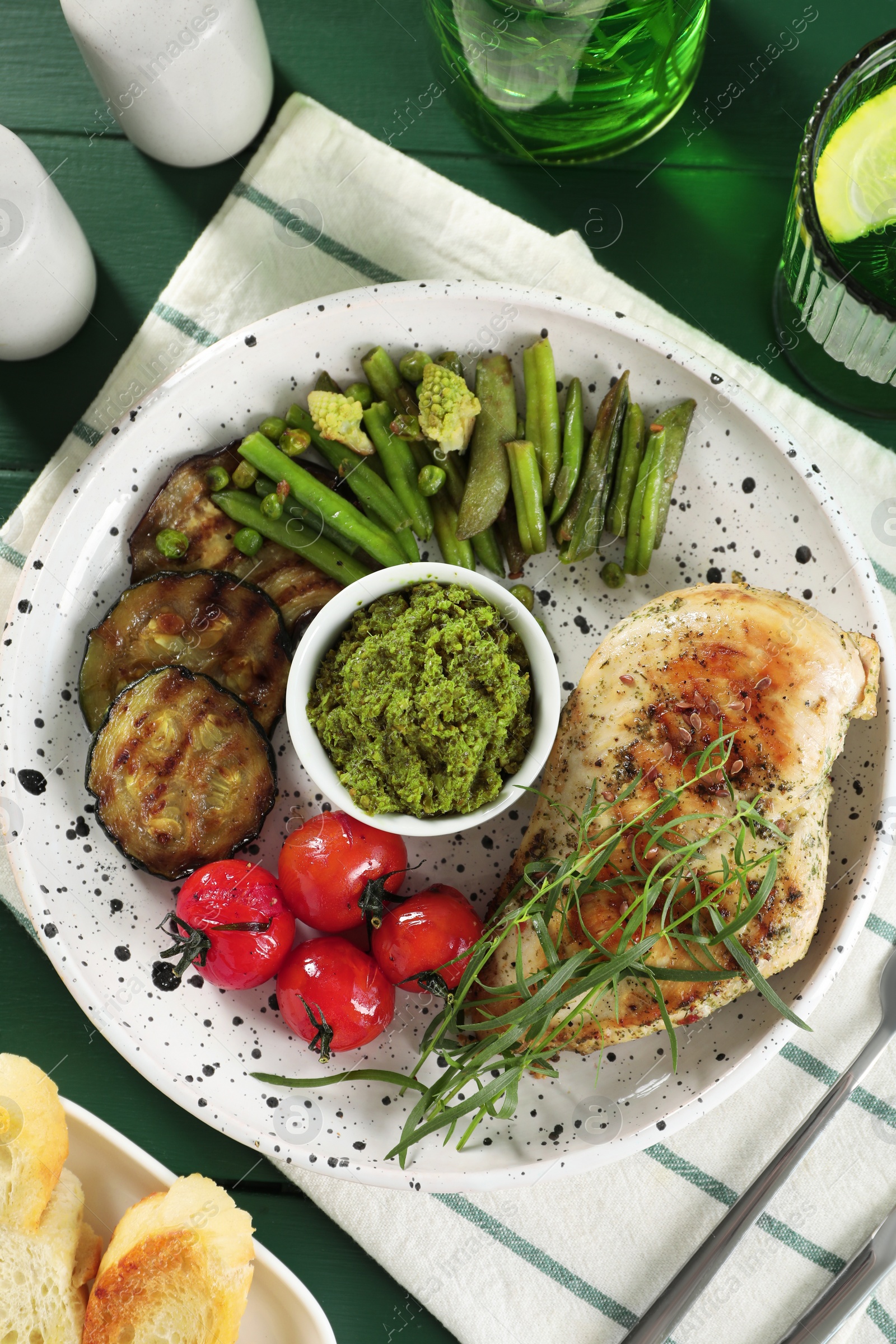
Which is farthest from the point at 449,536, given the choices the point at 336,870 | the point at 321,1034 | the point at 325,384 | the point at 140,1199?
the point at 140,1199

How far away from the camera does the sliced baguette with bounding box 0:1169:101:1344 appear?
2.78 meters

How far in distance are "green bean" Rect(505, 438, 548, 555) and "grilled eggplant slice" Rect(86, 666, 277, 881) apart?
104 centimetres

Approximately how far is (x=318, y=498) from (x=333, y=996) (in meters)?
1.48

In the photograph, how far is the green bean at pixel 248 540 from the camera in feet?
10.0

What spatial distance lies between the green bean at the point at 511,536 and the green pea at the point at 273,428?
0.74 meters

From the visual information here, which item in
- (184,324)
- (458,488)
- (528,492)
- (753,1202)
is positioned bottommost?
(753,1202)

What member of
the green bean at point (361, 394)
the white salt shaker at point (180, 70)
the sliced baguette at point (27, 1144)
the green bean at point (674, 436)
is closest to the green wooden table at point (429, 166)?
the white salt shaker at point (180, 70)

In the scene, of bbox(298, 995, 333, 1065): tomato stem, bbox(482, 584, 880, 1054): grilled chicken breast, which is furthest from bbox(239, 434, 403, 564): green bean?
bbox(298, 995, 333, 1065): tomato stem

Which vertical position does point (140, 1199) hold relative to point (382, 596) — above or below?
below

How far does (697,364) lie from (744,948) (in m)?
1.72

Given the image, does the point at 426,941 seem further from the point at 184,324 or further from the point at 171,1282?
the point at 184,324

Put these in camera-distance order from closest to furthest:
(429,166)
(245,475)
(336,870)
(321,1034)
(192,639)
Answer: (321,1034) → (336,870) → (192,639) → (245,475) → (429,166)

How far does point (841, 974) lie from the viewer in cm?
321

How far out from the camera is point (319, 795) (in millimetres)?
3129
